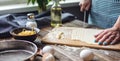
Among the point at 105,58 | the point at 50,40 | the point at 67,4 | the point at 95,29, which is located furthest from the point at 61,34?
the point at 67,4

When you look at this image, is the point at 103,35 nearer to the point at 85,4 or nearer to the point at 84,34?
the point at 84,34

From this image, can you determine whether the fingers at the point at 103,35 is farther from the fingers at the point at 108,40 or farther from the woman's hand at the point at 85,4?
the woman's hand at the point at 85,4

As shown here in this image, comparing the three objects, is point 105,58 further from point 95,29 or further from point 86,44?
point 95,29

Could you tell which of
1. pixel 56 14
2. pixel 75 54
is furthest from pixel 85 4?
pixel 75 54

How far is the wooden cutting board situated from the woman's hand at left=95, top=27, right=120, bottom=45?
30mm

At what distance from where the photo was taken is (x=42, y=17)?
1487mm

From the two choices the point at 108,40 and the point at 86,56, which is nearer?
the point at 86,56

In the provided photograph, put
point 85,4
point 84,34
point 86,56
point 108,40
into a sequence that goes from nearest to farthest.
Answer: point 86,56 < point 108,40 < point 84,34 < point 85,4

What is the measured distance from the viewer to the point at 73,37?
1205 millimetres

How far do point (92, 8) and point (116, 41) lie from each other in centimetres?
55

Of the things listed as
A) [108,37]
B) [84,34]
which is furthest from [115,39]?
[84,34]

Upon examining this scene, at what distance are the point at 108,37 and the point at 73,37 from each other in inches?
7.4

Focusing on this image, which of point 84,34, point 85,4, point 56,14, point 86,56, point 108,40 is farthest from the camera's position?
point 85,4

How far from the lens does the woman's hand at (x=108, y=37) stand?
3.70 feet
